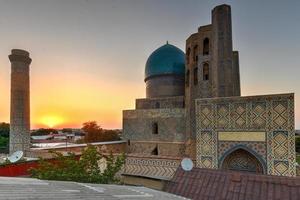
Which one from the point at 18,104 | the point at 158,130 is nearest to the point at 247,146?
the point at 158,130

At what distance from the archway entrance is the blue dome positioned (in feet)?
30.8

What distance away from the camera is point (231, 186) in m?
5.88

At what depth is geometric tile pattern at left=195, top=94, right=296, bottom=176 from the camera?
9547 mm

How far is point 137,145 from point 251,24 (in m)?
10.6

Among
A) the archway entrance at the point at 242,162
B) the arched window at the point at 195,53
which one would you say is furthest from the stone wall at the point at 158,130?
the archway entrance at the point at 242,162

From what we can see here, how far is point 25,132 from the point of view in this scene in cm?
1310

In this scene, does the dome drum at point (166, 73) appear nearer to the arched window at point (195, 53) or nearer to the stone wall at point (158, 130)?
the stone wall at point (158, 130)

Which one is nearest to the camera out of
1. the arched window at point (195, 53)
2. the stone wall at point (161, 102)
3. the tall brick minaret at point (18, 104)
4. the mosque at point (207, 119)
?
the mosque at point (207, 119)

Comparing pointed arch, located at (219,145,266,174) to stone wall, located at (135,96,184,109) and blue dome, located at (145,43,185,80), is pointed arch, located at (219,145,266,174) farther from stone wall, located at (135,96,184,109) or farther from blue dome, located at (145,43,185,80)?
blue dome, located at (145,43,185,80)

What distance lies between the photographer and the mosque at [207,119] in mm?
9719

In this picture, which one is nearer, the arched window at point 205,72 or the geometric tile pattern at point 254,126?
the geometric tile pattern at point 254,126

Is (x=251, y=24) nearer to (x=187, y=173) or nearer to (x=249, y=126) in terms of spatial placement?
(x=249, y=126)

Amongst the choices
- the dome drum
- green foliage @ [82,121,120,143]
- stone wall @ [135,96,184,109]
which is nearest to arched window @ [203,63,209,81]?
stone wall @ [135,96,184,109]

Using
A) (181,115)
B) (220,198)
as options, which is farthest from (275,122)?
(181,115)
